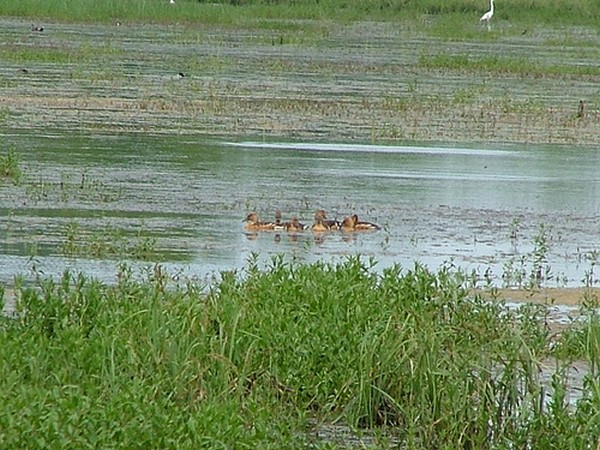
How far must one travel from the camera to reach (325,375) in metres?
7.07

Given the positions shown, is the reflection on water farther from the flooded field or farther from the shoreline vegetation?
the shoreline vegetation

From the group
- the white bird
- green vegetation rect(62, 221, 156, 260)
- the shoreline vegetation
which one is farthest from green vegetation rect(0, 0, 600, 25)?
the shoreline vegetation

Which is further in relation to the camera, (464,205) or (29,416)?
(464,205)

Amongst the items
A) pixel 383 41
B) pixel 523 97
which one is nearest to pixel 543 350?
pixel 523 97

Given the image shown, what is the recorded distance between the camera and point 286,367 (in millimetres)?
7102

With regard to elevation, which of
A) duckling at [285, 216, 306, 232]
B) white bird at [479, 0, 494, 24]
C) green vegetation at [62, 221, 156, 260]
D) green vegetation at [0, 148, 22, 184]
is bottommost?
green vegetation at [62, 221, 156, 260]

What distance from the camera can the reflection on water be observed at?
38.3 feet

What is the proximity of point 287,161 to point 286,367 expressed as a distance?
9614 millimetres

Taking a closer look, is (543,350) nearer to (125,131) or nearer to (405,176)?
(405,176)

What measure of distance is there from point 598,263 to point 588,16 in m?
37.0

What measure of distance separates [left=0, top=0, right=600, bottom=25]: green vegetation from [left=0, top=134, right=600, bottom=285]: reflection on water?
23.4 m

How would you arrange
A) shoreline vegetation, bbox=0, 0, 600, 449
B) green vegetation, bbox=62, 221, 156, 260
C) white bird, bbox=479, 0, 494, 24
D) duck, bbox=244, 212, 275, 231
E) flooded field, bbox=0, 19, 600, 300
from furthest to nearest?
white bird, bbox=479, 0, 494, 24 → duck, bbox=244, 212, 275, 231 → flooded field, bbox=0, 19, 600, 300 → green vegetation, bbox=62, 221, 156, 260 → shoreline vegetation, bbox=0, 0, 600, 449

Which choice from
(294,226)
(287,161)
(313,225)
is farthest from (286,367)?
(287,161)

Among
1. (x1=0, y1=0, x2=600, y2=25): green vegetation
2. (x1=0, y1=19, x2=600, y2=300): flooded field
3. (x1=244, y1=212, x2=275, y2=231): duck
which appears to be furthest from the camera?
(x1=0, y1=0, x2=600, y2=25): green vegetation
